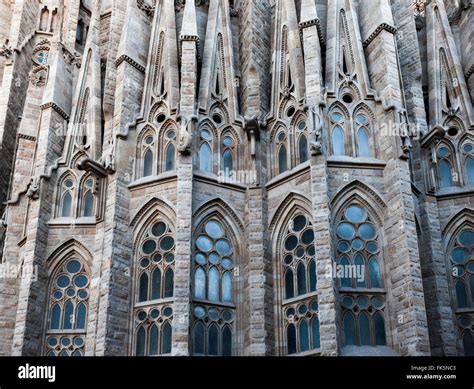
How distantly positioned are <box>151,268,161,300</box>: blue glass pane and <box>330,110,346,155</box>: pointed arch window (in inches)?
224

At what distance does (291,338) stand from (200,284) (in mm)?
2695

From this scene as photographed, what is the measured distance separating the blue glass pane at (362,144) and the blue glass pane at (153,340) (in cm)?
705

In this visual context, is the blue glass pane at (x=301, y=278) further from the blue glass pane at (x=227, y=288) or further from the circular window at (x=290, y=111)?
the circular window at (x=290, y=111)

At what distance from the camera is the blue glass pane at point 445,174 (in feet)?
69.5

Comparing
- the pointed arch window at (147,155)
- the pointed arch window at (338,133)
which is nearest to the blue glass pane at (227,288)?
the pointed arch window at (147,155)

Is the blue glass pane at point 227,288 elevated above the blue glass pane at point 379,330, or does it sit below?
above

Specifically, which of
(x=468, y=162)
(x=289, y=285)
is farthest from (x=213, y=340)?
(x=468, y=162)

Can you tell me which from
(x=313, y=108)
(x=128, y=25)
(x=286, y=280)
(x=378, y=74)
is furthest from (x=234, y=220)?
(x=128, y=25)

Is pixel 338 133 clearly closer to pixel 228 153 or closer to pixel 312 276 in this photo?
pixel 228 153

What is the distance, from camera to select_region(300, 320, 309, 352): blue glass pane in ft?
59.3

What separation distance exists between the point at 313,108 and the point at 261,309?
545 cm

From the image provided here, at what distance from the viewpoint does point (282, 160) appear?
20625 millimetres

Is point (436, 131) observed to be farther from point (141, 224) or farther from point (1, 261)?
point (1, 261)
